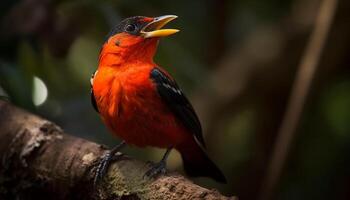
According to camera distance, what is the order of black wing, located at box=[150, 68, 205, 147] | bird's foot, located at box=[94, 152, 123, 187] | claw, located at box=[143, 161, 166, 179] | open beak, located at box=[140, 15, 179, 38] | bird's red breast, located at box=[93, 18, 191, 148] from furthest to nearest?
open beak, located at box=[140, 15, 179, 38] → black wing, located at box=[150, 68, 205, 147] → bird's red breast, located at box=[93, 18, 191, 148] → bird's foot, located at box=[94, 152, 123, 187] → claw, located at box=[143, 161, 166, 179]

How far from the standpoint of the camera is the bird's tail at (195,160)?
4489mm

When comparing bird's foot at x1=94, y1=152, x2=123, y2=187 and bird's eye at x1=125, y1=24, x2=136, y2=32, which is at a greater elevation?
bird's eye at x1=125, y1=24, x2=136, y2=32

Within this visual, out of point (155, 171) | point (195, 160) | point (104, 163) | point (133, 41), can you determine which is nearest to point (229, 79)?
point (195, 160)

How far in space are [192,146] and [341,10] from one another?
1.86 m

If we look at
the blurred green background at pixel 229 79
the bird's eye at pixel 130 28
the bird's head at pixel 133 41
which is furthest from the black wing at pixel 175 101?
the blurred green background at pixel 229 79

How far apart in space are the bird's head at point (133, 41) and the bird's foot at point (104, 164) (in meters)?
0.74

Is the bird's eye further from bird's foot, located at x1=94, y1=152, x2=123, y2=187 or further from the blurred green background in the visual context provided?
bird's foot, located at x1=94, y1=152, x2=123, y2=187

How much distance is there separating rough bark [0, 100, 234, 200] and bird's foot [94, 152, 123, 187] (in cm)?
2

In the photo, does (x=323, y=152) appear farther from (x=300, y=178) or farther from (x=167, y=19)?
(x=167, y=19)

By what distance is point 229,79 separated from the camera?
5828 mm

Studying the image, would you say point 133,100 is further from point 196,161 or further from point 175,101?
point 196,161

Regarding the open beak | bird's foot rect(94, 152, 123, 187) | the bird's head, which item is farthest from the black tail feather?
bird's foot rect(94, 152, 123, 187)

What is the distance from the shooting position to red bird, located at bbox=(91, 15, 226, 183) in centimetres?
403

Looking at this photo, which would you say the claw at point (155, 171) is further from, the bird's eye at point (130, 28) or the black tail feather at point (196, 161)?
the bird's eye at point (130, 28)
